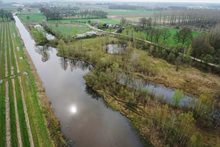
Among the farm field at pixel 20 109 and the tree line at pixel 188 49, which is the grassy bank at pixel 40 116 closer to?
the farm field at pixel 20 109

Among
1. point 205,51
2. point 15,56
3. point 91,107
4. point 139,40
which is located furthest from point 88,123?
point 139,40

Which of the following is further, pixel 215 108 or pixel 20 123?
pixel 215 108

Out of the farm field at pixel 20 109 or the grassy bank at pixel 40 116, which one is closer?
the farm field at pixel 20 109

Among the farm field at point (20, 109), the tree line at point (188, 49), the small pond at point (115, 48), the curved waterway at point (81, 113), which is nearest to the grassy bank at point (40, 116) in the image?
the farm field at point (20, 109)

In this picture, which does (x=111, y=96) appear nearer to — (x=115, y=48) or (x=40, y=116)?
(x=40, y=116)

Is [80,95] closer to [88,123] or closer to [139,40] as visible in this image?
[88,123]

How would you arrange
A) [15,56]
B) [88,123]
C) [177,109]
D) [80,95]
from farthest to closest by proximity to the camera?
[15,56] → [80,95] → [177,109] → [88,123]
